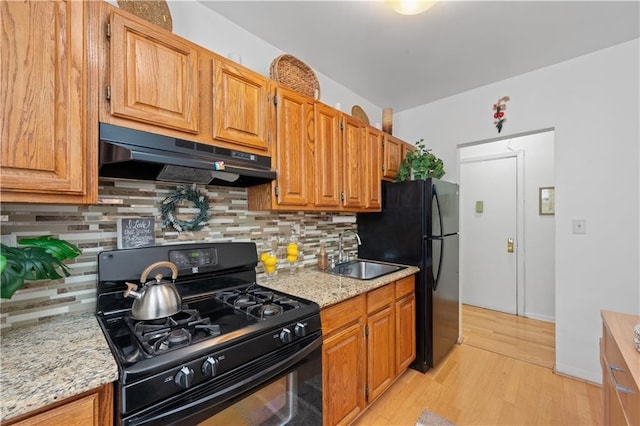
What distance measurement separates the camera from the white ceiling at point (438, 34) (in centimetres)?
169

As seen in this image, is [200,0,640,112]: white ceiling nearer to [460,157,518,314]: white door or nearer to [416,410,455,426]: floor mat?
[460,157,518,314]: white door

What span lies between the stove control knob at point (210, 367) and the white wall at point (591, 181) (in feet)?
8.77

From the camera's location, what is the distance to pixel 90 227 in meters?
1.24

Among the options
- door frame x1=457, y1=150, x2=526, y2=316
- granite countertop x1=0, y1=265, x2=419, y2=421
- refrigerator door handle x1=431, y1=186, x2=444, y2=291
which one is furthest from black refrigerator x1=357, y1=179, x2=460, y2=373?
granite countertop x1=0, y1=265, x2=419, y2=421

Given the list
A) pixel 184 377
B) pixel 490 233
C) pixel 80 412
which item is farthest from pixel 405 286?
pixel 490 233

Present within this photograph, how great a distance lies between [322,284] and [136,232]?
1.06 m

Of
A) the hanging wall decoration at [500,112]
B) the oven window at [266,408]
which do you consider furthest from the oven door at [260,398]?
the hanging wall decoration at [500,112]

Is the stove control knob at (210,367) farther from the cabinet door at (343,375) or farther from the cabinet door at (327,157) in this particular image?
the cabinet door at (327,157)

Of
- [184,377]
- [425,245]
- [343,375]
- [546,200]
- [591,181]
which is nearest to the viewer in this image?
[184,377]

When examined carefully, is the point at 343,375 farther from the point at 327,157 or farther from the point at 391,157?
the point at 391,157

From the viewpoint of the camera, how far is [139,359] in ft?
2.74

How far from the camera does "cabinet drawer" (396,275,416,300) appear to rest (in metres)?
2.05

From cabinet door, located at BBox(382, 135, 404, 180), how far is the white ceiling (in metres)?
0.57

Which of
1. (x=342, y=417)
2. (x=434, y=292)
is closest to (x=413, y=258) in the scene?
(x=434, y=292)
